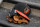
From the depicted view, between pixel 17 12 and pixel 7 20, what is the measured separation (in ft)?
0.71

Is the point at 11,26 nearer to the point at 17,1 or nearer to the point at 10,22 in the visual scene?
the point at 10,22

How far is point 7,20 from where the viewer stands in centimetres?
131

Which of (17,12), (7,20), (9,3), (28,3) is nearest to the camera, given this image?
(17,12)

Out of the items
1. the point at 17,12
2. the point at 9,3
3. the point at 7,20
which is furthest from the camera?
the point at 9,3

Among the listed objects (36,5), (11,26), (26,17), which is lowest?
(11,26)

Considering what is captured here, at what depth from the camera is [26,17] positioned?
121 cm

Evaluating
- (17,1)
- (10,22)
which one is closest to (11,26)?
(10,22)

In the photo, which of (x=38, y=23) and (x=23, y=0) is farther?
(x=23, y=0)

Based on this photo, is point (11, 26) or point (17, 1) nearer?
point (11, 26)

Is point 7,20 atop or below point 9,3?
below

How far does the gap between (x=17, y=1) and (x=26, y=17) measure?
38 centimetres

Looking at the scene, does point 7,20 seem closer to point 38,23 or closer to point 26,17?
point 26,17

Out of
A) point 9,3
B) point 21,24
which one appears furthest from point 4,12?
point 21,24

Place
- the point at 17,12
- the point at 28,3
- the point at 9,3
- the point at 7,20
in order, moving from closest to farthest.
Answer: the point at 17,12
the point at 7,20
the point at 28,3
the point at 9,3
